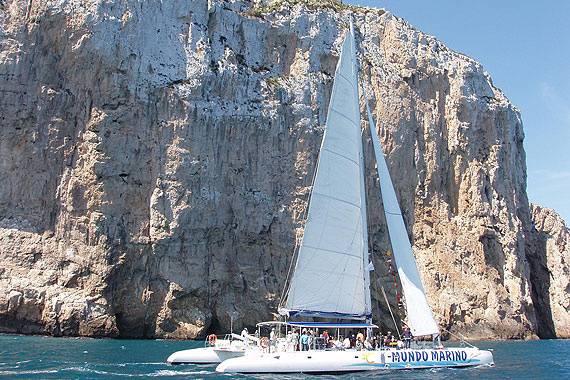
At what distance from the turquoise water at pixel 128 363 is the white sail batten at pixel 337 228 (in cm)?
295

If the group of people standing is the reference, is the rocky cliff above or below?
above

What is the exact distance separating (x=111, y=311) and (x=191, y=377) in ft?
67.6

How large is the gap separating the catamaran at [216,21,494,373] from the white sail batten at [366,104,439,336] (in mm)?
42

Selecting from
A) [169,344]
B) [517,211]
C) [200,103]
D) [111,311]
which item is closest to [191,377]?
[169,344]

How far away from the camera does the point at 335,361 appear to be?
23297 mm

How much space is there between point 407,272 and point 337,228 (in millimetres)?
4128

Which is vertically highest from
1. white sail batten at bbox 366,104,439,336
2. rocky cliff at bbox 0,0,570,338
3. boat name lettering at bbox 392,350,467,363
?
rocky cliff at bbox 0,0,570,338

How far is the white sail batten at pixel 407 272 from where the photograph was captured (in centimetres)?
2612

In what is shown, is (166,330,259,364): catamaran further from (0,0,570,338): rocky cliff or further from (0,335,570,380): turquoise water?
(0,0,570,338): rocky cliff

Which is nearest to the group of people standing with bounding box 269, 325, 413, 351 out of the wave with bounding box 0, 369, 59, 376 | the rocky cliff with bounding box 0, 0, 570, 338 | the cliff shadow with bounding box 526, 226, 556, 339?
the wave with bounding box 0, 369, 59, 376

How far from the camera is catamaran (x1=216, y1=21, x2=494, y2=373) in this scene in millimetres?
23383

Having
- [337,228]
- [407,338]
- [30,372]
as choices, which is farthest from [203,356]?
[407,338]

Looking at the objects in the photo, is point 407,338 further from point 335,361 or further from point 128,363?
point 128,363

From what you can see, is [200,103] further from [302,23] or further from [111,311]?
[111,311]
